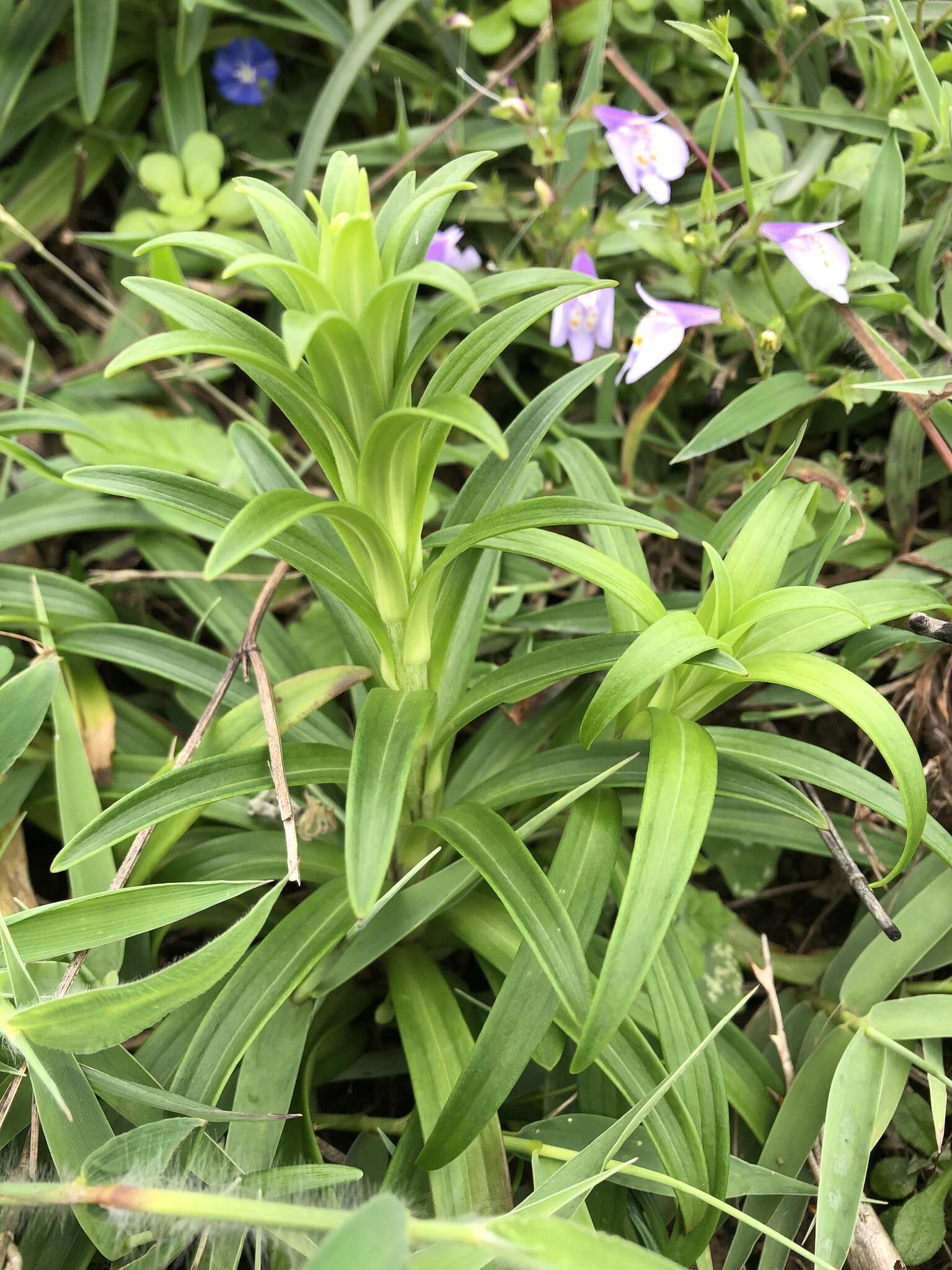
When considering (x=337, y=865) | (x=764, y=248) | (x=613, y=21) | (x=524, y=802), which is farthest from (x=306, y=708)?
(x=613, y=21)

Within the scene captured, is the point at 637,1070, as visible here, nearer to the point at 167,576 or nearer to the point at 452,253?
the point at 167,576

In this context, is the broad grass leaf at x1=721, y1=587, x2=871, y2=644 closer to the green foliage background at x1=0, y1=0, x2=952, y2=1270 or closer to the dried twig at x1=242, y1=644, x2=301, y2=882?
the green foliage background at x1=0, y1=0, x2=952, y2=1270

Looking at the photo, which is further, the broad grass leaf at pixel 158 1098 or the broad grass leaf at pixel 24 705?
the broad grass leaf at pixel 24 705

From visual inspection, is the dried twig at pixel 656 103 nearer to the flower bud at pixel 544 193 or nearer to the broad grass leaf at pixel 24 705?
the flower bud at pixel 544 193

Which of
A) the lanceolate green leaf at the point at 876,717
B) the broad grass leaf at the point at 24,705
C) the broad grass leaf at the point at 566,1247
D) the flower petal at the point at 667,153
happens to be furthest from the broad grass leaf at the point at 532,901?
the flower petal at the point at 667,153

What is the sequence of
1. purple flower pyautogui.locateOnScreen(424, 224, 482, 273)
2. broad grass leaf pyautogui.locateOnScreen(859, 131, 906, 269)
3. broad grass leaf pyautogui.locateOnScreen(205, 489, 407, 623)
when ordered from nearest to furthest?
broad grass leaf pyautogui.locateOnScreen(205, 489, 407, 623), broad grass leaf pyautogui.locateOnScreen(859, 131, 906, 269), purple flower pyautogui.locateOnScreen(424, 224, 482, 273)

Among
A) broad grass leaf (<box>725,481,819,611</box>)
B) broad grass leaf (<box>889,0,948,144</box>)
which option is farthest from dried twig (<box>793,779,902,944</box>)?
broad grass leaf (<box>889,0,948,144</box>)

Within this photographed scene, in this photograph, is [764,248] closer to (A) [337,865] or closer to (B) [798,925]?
(B) [798,925]
